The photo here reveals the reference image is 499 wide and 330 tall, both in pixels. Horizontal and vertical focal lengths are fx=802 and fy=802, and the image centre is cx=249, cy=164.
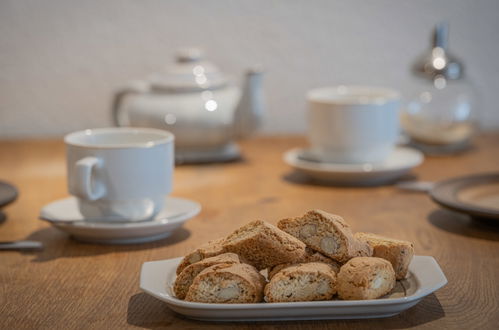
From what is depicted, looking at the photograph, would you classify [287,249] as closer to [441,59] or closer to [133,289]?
[133,289]

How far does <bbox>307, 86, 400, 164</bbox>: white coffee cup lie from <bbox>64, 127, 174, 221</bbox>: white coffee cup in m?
0.38

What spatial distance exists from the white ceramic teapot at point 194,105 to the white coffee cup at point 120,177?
1.41 ft

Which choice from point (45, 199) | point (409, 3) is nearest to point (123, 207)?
point (45, 199)

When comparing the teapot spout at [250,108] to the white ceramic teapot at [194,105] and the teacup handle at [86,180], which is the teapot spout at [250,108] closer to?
the white ceramic teapot at [194,105]

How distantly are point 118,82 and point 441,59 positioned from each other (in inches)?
27.3

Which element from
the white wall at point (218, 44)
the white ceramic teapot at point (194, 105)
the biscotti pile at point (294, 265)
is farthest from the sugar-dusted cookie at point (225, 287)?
the white wall at point (218, 44)

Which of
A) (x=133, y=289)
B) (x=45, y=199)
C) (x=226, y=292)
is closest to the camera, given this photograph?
(x=226, y=292)

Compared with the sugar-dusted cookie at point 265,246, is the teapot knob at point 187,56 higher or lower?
higher

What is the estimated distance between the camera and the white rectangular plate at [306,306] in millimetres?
663

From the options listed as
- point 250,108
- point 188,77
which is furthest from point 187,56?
point 250,108

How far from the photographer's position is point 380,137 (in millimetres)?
1285

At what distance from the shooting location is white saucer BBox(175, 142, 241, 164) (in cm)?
145

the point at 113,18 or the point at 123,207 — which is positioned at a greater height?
the point at 113,18

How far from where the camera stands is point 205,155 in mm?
1459
